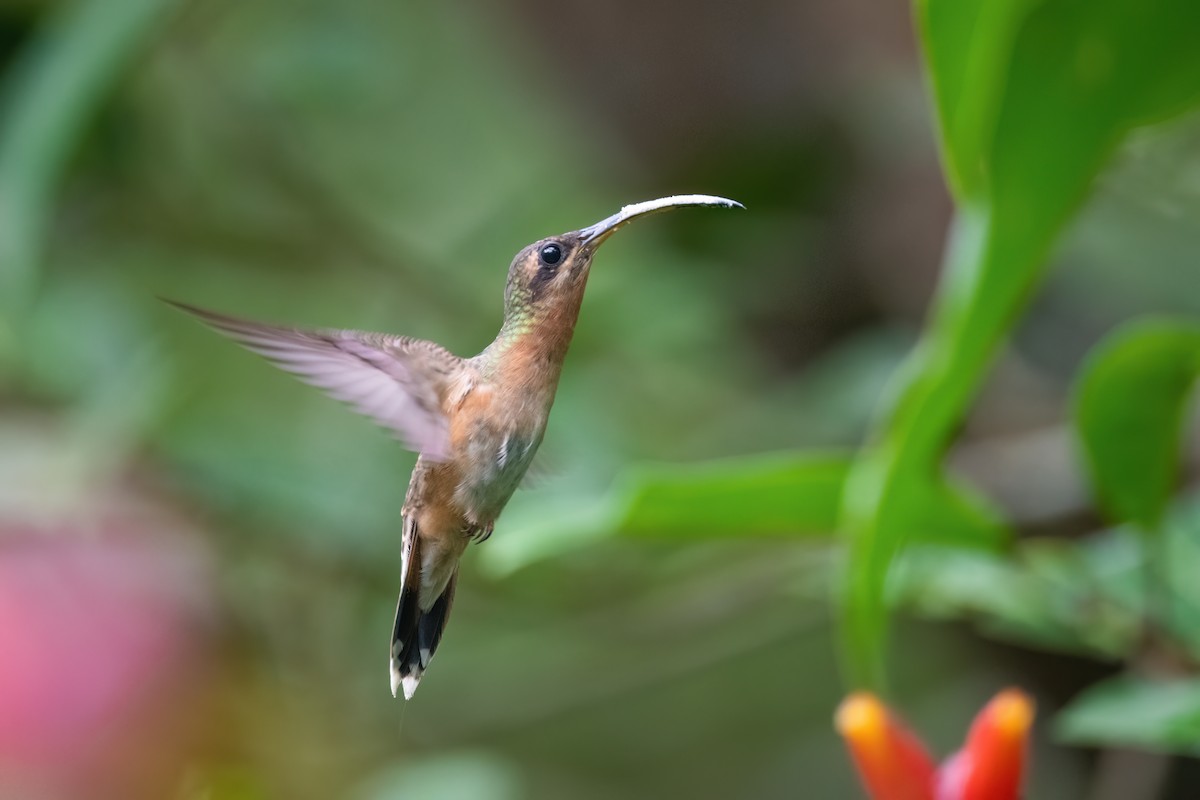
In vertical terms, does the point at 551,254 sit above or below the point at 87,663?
above

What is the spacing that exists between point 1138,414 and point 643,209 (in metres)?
0.51

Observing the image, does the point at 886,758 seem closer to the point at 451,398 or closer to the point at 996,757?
the point at 996,757

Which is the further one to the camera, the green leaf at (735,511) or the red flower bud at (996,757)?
the green leaf at (735,511)

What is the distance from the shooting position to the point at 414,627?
547 mm

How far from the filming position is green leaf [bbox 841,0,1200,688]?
26.3 inches

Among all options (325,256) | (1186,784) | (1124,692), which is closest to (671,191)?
(325,256)

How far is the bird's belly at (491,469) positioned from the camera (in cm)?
53

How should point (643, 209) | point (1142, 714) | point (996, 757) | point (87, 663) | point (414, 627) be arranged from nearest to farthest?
1. point (643, 209)
2. point (414, 627)
3. point (996, 757)
4. point (1142, 714)
5. point (87, 663)

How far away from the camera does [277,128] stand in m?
1.77

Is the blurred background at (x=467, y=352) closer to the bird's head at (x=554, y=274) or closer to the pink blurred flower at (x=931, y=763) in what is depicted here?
the pink blurred flower at (x=931, y=763)

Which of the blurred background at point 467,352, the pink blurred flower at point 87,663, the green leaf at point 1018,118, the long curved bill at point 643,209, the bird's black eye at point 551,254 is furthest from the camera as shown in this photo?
the blurred background at point 467,352

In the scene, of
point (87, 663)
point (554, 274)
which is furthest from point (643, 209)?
point (87, 663)

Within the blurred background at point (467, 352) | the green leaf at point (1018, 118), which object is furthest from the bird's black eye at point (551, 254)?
the blurred background at point (467, 352)

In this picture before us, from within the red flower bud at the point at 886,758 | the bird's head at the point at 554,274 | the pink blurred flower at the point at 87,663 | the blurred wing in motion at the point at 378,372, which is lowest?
the pink blurred flower at the point at 87,663
